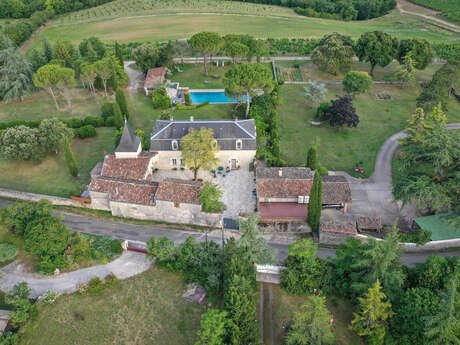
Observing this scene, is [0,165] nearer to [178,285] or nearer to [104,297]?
[104,297]

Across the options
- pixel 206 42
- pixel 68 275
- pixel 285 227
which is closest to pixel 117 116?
pixel 206 42

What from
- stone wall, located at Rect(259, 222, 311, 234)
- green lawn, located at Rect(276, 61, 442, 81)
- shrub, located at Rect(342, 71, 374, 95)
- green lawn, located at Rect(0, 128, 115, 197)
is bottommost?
stone wall, located at Rect(259, 222, 311, 234)

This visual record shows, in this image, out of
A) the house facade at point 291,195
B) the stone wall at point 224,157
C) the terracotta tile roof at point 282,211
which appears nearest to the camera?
the terracotta tile roof at point 282,211

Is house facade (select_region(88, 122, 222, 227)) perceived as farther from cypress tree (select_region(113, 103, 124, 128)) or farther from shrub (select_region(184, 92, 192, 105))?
shrub (select_region(184, 92, 192, 105))

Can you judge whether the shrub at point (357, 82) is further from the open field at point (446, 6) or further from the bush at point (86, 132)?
the open field at point (446, 6)

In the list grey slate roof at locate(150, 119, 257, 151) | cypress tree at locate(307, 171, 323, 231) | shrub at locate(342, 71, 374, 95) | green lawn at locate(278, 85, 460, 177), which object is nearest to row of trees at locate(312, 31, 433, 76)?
green lawn at locate(278, 85, 460, 177)

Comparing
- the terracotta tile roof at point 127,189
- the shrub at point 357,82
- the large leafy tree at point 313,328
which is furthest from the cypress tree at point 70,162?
the shrub at point 357,82

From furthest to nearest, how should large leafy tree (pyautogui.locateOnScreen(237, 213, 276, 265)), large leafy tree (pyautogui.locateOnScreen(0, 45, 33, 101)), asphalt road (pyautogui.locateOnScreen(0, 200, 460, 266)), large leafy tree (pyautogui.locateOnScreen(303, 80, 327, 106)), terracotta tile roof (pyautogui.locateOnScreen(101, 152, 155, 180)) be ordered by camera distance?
large leafy tree (pyautogui.locateOnScreen(0, 45, 33, 101)) < large leafy tree (pyautogui.locateOnScreen(303, 80, 327, 106)) < terracotta tile roof (pyautogui.locateOnScreen(101, 152, 155, 180)) < asphalt road (pyautogui.locateOnScreen(0, 200, 460, 266)) < large leafy tree (pyautogui.locateOnScreen(237, 213, 276, 265))
